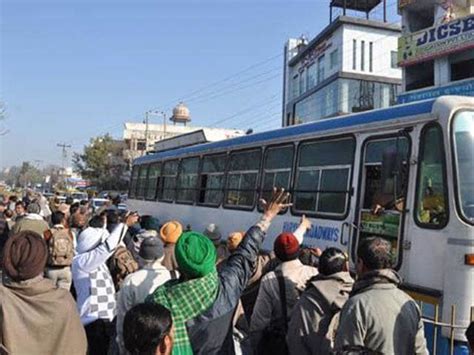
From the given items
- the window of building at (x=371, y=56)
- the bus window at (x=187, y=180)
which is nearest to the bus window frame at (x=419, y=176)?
the bus window at (x=187, y=180)

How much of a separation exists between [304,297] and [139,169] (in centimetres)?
1292

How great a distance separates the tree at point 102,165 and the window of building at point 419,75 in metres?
36.2

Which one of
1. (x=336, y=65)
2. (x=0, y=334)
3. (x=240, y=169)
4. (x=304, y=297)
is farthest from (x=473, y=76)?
(x=0, y=334)

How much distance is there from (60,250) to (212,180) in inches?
223

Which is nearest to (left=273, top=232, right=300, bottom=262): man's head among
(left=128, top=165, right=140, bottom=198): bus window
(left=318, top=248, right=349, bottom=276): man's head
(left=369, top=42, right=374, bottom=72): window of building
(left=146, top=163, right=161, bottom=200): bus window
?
(left=318, top=248, right=349, bottom=276): man's head

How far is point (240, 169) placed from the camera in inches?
362

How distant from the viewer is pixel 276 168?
809 centimetres

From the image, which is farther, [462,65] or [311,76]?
[311,76]

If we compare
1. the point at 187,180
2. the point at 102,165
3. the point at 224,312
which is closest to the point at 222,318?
the point at 224,312

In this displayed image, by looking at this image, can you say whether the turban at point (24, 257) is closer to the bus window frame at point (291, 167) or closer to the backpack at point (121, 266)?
the backpack at point (121, 266)

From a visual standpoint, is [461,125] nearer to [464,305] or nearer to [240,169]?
[464,305]

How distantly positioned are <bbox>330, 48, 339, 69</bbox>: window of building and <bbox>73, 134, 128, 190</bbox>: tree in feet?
87.1

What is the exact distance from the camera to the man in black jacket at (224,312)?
112 inches

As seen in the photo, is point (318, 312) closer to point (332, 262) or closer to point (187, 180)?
point (332, 262)
